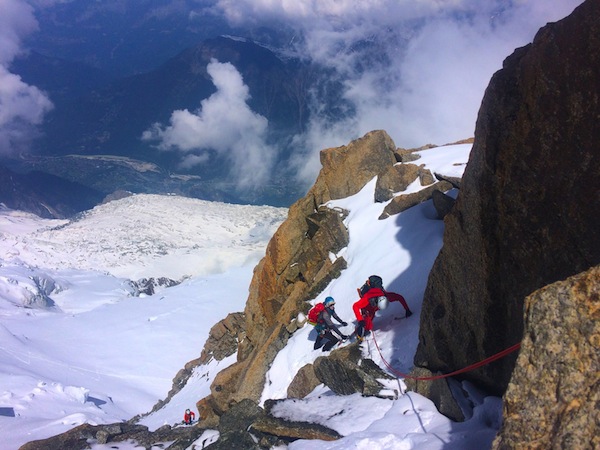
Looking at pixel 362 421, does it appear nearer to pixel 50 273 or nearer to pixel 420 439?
pixel 420 439

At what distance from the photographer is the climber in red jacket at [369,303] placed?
10.2 meters

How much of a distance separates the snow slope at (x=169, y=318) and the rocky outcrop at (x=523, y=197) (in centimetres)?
116

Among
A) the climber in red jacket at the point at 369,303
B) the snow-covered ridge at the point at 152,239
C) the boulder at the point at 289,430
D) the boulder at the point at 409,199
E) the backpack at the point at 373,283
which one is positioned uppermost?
the snow-covered ridge at the point at 152,239

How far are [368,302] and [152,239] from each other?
122 m

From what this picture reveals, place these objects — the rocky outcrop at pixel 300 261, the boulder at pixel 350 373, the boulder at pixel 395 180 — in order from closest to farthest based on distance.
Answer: the boulder at pixel 350 373
the rocky outcrop at pixel 300 261
the boulder at pixel 395 180

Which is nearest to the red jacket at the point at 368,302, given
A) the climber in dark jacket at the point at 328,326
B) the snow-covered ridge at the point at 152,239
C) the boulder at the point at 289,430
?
the climber in dark jacket at the point at 328,326

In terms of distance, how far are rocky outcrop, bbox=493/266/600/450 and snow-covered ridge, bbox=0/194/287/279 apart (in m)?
108

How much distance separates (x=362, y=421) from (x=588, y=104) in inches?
224

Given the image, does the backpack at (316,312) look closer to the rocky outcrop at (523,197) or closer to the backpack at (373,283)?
the backpack at (373,283)

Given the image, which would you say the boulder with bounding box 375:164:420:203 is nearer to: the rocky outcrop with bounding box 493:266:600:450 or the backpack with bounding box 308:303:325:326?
the backpack with bounding box 308:303:325:326

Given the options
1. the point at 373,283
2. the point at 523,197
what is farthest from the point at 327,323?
the point at 523,197

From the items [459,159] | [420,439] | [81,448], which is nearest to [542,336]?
[420,439]

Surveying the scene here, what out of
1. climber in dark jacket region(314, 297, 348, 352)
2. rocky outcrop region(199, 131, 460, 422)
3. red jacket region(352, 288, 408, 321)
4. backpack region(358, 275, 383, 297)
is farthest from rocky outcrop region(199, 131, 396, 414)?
backpack region(358, 275, 383, 297)

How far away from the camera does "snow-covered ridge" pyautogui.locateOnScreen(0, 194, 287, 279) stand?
107438 millimetres
